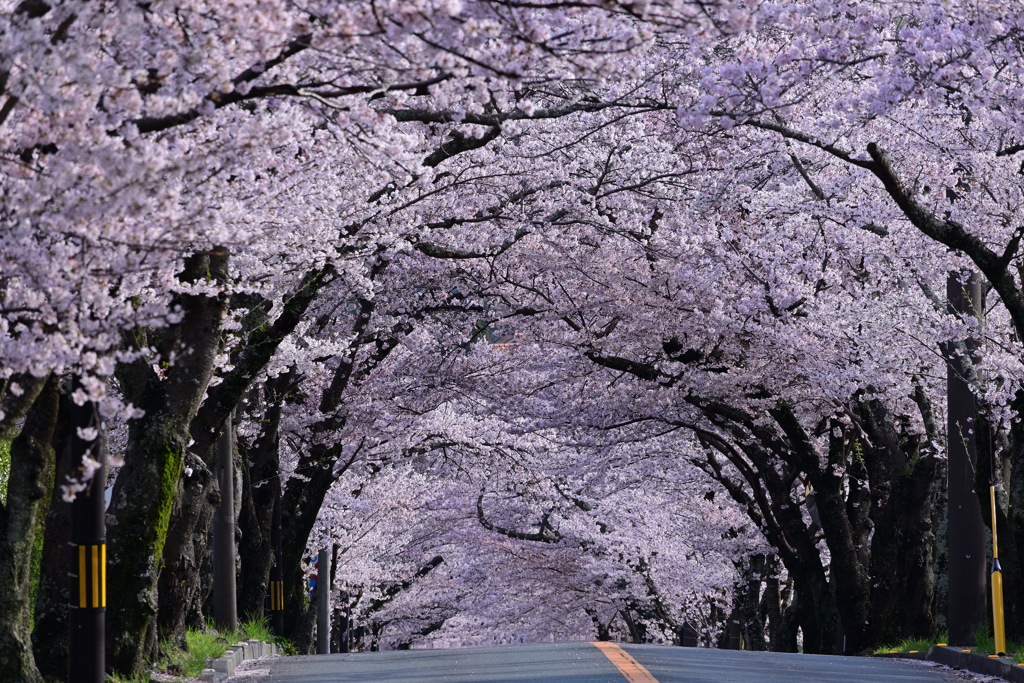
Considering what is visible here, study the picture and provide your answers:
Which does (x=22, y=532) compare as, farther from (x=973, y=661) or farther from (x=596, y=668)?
(x=973, y=661)

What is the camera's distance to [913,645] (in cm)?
1780

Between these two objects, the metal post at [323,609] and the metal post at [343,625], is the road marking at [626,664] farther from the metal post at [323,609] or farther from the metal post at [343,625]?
the metal post at [343,625]

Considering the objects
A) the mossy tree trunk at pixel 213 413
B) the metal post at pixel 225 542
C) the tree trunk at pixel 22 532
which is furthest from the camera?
the metal post at pixel 225 542

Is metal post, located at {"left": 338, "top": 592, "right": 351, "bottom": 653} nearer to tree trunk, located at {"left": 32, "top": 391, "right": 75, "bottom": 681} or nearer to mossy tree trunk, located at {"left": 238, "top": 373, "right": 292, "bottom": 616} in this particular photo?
mossy tree trunk, located at {"left": 238, "top": 373, "right": 292, "bottom": 616}

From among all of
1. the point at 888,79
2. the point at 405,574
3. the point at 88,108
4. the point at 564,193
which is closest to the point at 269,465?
→ the point at 564,193

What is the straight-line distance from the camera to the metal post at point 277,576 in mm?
21808

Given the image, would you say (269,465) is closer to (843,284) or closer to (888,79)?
(843,284)

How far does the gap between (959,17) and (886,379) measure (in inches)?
316

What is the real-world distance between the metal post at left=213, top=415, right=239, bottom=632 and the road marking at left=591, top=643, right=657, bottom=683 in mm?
5117

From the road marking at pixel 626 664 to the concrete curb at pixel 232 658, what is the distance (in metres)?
4.29

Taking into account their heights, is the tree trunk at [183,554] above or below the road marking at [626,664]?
above

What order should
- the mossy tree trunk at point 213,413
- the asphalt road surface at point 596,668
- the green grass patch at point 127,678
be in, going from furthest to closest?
the mossy tree trunk at point 213,413
the asphalt road surface at point 596,668
the green grass patch at point 127,678

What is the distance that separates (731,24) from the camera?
648cm

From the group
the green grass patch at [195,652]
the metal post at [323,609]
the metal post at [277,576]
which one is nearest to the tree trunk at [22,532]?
the green grass patch at [195,652]
